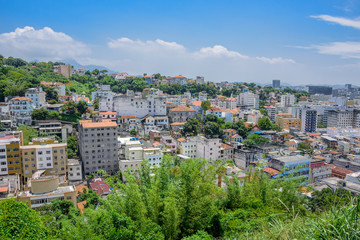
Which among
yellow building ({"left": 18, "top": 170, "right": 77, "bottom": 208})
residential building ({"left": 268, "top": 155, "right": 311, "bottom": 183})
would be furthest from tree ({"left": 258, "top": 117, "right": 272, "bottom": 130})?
yellow building ({"left": 18, "top": 170, "right": 77, "bottom": 208})

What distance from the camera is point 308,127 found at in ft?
90.6

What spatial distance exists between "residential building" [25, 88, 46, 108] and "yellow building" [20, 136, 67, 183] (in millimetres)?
9297

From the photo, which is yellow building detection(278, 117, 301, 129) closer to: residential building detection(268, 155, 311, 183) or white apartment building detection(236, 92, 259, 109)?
white apartment building detection(236, 92, 259, 109)

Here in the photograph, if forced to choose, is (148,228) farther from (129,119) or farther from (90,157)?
(129,119)

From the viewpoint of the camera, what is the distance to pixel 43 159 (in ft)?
41.6

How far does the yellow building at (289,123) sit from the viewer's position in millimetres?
27936

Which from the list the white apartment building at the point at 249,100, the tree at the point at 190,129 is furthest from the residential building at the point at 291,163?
the white apartment building at the point at 249,100

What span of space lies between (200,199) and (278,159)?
34.9 ft

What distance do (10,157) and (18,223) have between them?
32.5ft

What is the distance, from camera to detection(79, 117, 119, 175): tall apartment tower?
14898 millimetres

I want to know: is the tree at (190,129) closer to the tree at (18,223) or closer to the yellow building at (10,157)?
the yellow building at (10,157)

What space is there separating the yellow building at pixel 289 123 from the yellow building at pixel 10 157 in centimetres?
2353

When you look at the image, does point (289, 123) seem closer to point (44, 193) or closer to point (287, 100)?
point (287, 100)

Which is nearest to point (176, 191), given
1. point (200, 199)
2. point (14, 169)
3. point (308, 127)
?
point (200, 199)
